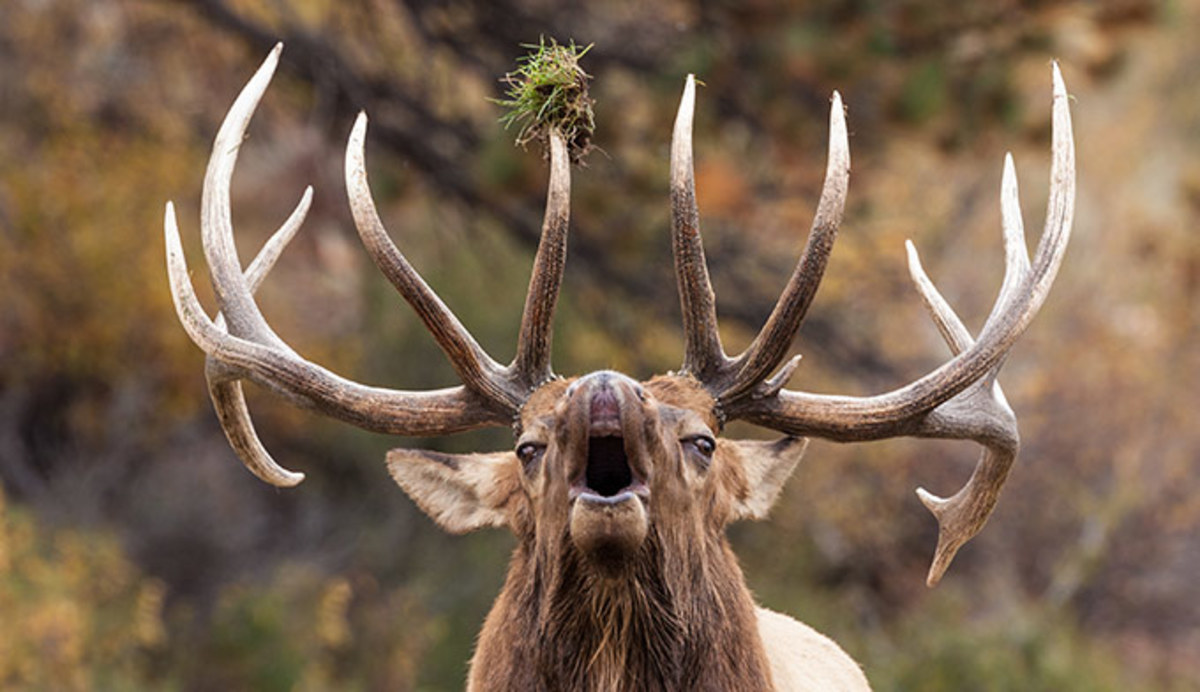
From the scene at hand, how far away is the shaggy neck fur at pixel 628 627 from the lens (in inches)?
183

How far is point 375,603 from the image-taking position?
45.0 feet

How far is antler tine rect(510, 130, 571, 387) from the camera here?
4988 mm

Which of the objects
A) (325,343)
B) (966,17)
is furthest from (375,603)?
(966,17)

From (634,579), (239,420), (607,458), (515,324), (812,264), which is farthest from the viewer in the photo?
(515,324)

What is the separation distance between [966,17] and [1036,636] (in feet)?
12.8

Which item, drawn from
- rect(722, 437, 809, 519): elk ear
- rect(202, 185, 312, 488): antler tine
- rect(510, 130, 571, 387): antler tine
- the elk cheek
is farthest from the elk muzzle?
rect(202, 185, 312, 488): antler tine

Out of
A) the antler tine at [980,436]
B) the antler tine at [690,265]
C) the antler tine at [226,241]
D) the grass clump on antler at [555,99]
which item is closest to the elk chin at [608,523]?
the antler tine at [690,265]

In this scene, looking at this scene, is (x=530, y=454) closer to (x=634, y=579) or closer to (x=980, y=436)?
(x=634, y=579)

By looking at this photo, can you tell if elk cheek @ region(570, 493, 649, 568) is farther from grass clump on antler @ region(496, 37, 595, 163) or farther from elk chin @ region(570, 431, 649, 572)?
grass clump on antler @ region(496, 37, 595, 163)

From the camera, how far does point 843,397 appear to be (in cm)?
506

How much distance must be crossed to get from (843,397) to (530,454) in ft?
3.02

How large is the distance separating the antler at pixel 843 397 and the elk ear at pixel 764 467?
13 centimetres

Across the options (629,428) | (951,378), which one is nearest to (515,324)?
(951,378)

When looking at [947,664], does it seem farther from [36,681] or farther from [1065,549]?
[36,681]
